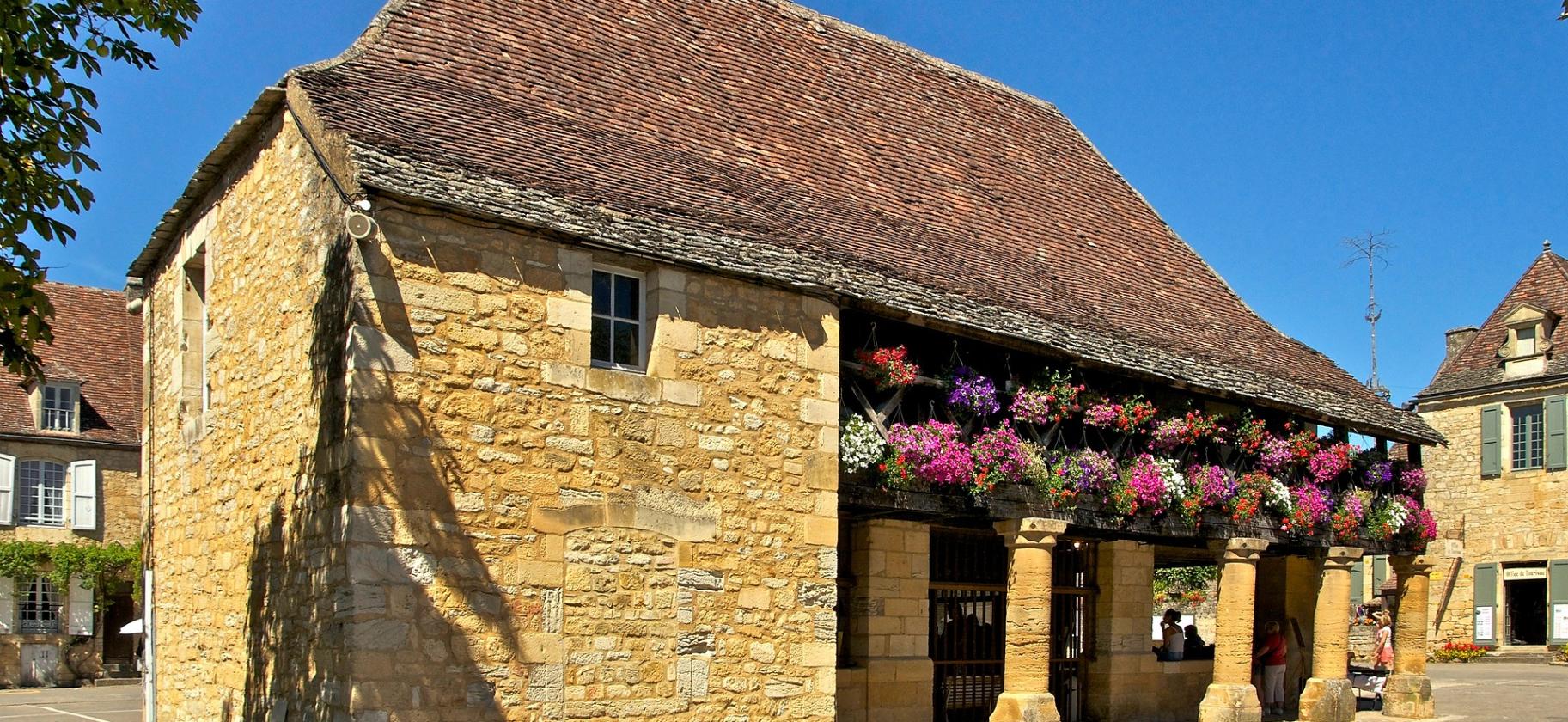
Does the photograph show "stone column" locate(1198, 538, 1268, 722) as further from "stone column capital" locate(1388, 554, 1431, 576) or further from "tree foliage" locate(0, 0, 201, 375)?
"tree foliage" locate(0, 0, 201, 375)

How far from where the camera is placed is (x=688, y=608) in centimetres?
978

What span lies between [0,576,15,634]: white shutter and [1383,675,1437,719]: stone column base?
20.4 m

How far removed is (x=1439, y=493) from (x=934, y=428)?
1800 cm

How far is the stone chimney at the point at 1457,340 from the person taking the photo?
1075 inches

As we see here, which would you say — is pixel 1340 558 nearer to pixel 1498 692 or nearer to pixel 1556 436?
pixel 1498 692

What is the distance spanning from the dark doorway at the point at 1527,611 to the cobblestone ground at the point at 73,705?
838 inches

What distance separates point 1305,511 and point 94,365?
20862 mm

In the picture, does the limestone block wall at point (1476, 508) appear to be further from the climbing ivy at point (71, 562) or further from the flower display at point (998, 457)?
the climbing ivy at point (71, 562)

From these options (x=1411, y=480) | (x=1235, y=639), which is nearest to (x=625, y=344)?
(x=1235, y=639)

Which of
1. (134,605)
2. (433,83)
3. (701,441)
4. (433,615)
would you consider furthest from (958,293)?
(134,605)

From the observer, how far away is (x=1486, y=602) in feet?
82.1

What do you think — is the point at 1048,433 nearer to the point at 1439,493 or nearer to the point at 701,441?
the point at 701,441

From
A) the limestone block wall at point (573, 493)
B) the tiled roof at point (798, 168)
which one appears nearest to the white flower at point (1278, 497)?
the tiled roof at point (798, 168)

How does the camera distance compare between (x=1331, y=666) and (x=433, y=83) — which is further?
(x=1331, y=666)
